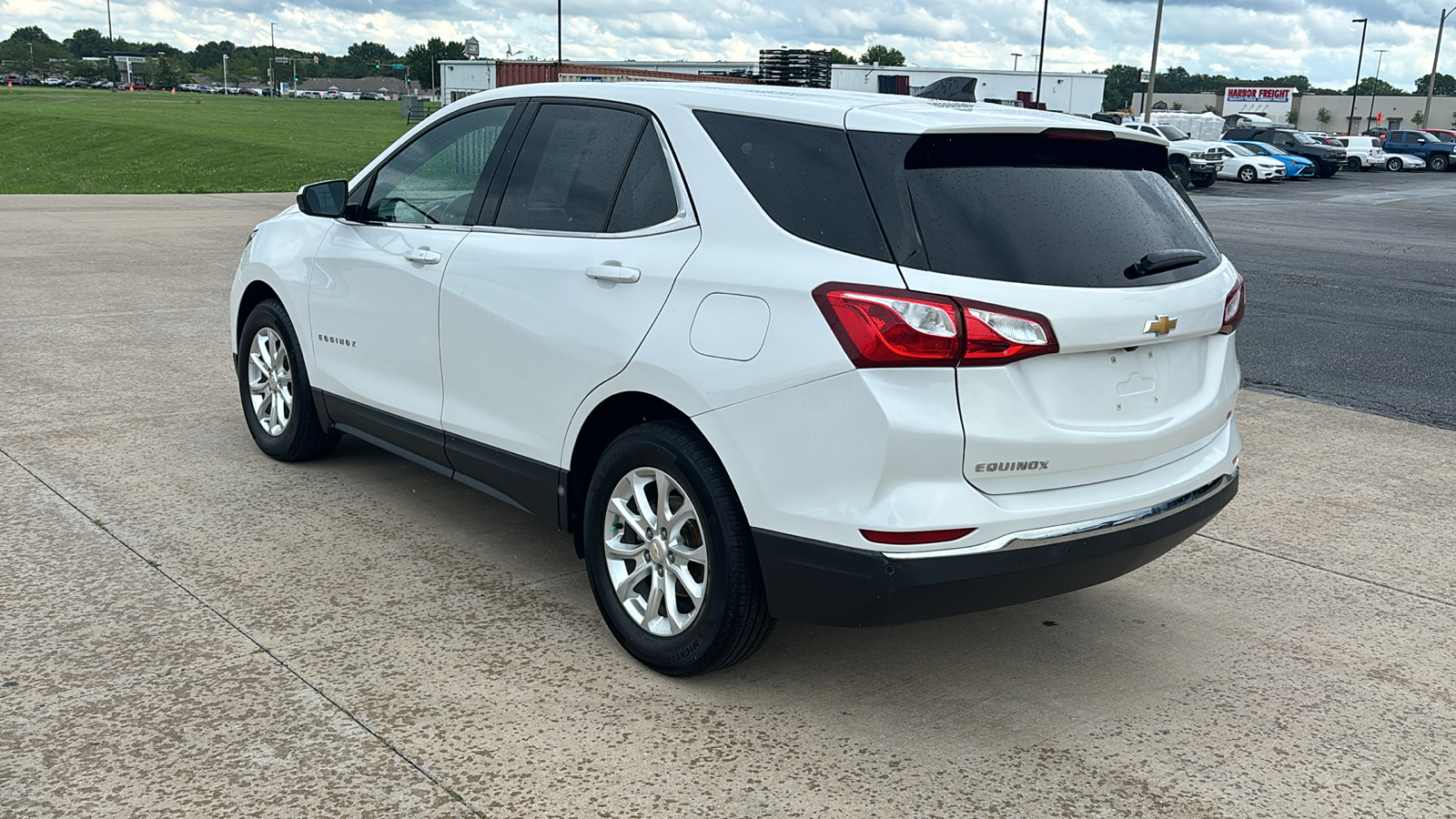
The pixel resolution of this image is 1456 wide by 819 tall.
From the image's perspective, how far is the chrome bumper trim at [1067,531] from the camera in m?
3.15

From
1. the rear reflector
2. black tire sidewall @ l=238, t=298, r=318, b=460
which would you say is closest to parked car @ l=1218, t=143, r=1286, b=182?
black tire sidewall @ l=238, t=298, r=318, b=460

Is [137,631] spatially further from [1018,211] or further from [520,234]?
[1018,211]

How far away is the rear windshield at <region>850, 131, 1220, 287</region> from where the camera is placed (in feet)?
10.5

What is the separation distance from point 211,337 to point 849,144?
687 cm

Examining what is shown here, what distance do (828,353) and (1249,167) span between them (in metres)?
41.1

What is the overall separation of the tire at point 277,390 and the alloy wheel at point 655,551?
228 centimetres

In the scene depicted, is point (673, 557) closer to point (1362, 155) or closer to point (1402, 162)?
point (1362, 155)

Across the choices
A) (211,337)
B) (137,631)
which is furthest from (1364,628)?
(211,337)

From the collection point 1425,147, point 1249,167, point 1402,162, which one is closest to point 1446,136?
point 1425,147

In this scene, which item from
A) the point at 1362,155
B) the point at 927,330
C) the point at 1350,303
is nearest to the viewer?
the point at 927,330

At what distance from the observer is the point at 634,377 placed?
3.66 meters

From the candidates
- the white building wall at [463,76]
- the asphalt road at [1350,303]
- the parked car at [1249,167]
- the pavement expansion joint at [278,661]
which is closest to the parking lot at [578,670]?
the pavement expansion joint at [278,661]

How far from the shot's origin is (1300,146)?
1777 inches

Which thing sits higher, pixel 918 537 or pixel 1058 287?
pixel 1058 287
